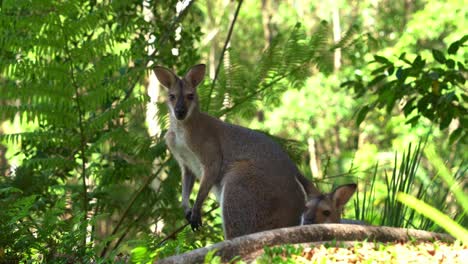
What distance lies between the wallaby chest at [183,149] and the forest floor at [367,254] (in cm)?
216

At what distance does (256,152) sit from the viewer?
21.7 ft

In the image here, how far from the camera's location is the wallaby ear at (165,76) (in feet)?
22.3

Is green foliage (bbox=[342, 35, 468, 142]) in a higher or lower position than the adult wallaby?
higher

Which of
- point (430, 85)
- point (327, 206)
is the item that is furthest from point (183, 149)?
point (430, 85)

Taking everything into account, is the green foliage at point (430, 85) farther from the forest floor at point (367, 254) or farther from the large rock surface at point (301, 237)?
the forest floor at point (367, 254)

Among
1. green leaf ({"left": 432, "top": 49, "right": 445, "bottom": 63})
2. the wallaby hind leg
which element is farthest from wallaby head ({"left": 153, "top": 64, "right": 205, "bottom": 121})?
green leaf ({"left": 432, "top": 49, "right": 445, "bottom": 63})

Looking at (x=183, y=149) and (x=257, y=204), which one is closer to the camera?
(x=257, y=204)

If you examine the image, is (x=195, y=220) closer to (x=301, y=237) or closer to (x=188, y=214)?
(x=188, y=214)

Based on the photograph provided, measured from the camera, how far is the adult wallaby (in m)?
6.38

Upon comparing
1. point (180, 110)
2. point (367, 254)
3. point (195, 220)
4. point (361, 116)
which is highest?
point (180, 110)

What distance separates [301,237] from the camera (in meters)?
4.95

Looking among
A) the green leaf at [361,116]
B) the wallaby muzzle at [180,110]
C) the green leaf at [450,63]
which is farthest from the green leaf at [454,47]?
the wallaby muzzle at [180,110]

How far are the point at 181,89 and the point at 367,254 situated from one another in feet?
8.77

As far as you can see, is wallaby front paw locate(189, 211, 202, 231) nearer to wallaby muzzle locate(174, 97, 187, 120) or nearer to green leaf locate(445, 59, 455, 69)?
wallaby muzzle locate(174, 97, 187, 120)
